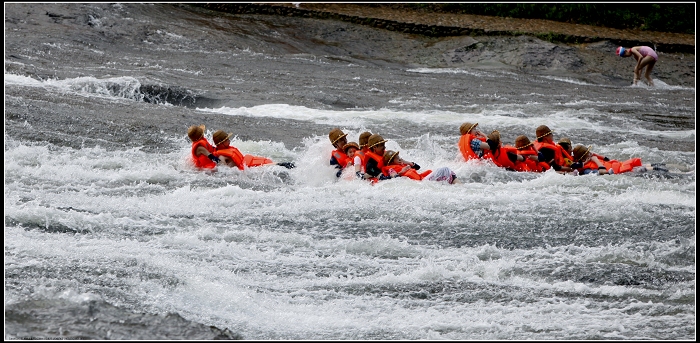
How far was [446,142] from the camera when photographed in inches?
500

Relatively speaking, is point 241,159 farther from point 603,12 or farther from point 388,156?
point 603,12

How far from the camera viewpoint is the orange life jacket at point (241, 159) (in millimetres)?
10523

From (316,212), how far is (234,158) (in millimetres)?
2236

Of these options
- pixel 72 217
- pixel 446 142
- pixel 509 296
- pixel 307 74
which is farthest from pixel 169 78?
pixel 509 296

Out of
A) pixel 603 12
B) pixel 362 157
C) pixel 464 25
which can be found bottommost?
pixel 362 157

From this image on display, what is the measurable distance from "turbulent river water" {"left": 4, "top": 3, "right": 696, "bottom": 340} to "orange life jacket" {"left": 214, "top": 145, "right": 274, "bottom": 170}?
0.61 feet

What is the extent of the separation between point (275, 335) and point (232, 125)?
7893 mm

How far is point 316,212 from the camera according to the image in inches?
339

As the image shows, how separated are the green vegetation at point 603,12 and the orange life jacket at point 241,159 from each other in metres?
14.5

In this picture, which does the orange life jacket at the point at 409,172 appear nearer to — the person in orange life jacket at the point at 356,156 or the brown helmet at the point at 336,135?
the person in orange life jacket at the point at 356,156

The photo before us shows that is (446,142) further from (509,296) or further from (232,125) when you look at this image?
(509,296)

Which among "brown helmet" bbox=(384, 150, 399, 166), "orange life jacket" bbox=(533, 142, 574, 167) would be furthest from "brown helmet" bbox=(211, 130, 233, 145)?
"orange life jacket" bbox=(533, 142, 574, 167)

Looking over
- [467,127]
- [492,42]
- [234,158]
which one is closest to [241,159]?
[234,158]

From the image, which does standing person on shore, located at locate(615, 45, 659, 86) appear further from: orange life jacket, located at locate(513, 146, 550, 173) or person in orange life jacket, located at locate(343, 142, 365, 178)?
person in orange life jacket, located at locate(343, 142, 365, 178)
